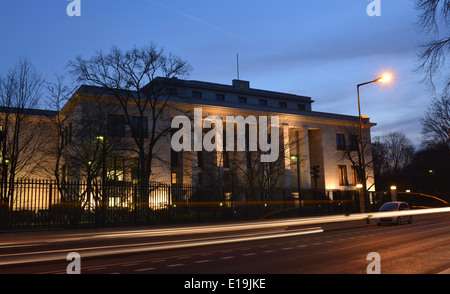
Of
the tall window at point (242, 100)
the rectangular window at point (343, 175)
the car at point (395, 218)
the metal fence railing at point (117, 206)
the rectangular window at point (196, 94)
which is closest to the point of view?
the metal fence railing at point (117, 206)

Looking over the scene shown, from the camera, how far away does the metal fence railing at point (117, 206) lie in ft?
69.6

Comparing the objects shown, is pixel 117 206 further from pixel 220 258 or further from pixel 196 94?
pixel 196 94

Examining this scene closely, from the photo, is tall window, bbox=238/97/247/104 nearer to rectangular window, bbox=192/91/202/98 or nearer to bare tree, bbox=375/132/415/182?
rectangular window, bbox=192/91/202/98

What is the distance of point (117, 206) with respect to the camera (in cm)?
2438

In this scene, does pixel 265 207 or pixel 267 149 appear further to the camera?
pixel 267 149

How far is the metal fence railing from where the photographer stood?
2120 centimetres

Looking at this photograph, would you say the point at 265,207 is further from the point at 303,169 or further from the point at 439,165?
the point at 439,165

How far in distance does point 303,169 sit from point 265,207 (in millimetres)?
28910

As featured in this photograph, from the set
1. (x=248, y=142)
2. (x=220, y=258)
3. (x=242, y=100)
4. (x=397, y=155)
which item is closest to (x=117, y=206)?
(x=220, y=258)

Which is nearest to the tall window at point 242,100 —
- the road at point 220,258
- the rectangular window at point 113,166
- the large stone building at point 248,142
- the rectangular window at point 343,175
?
the large stone building at point 248,142

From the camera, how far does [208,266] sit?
10.4m

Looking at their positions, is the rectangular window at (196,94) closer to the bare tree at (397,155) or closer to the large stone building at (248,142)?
the large stone building at (248,142)

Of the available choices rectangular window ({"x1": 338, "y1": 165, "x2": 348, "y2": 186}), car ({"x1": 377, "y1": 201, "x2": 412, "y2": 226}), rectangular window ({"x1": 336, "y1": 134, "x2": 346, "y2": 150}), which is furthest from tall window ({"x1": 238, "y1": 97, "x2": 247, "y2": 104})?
car ({"x1": 377, "y1": 201, "x2": 412, "y2": 226})
